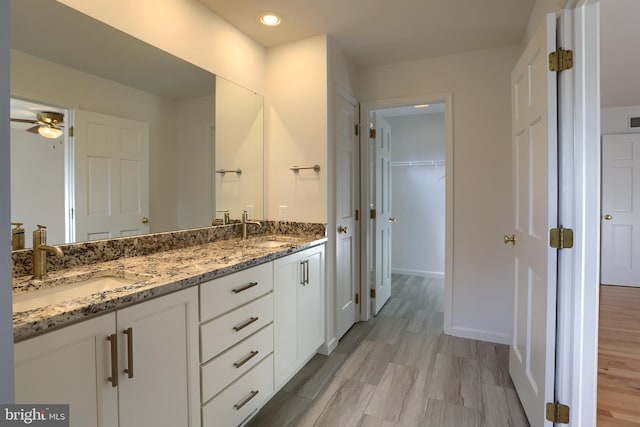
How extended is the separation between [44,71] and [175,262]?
95cm

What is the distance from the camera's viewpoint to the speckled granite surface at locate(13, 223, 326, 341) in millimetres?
855

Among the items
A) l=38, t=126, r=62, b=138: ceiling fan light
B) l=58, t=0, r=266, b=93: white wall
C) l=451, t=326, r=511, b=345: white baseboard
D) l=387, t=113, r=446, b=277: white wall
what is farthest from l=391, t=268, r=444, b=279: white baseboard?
l=38, t=126, r=62, b=138: ceiling fan light

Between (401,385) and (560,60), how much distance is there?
1959 mm

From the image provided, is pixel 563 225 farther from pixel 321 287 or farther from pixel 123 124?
pixel 123 124

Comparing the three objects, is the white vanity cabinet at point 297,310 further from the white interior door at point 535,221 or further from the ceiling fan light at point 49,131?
the white interior door at point 535,221

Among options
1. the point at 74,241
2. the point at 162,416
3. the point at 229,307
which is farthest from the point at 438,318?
the point at 74,241

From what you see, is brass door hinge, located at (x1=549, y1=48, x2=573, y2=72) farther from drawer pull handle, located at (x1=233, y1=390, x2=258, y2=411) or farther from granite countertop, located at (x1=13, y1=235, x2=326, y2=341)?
drawer pull handle, located at (x1=233, y1=390, x2=258, y2=411)

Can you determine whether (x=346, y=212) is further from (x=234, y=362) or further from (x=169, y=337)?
(x=169, y=337)

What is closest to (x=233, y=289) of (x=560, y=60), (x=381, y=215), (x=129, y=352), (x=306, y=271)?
(x=129, y=352)

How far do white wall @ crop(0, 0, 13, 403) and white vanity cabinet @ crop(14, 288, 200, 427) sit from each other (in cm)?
40

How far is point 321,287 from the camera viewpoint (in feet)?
7.80

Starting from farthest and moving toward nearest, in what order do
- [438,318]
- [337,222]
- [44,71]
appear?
[438,318], [337,222], [44,71]

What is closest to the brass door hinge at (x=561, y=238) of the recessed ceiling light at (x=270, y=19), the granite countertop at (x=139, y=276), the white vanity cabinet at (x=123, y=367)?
the granite countertop at (x=139, y=276)

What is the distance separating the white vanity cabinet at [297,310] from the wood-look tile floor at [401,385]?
173mm
